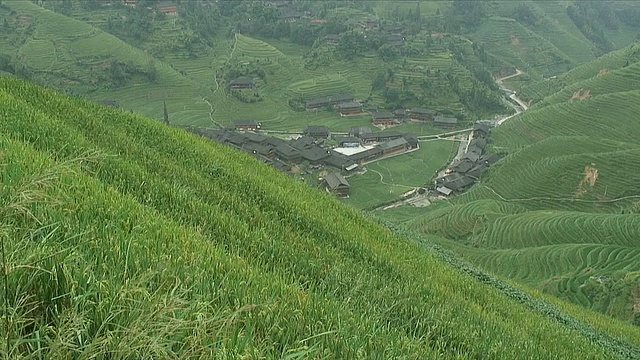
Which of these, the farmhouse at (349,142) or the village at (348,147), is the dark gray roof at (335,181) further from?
the farmhouse at (349,142)

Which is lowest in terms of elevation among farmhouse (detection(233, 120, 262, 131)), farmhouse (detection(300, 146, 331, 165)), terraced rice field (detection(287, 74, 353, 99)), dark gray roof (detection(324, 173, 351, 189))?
farmhouse (detection(233, 120, 262, 131))

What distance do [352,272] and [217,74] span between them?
54.7 metres

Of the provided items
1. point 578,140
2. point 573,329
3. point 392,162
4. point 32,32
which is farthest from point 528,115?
point 32,32

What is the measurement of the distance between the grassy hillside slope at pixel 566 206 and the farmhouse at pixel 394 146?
782 centimetres

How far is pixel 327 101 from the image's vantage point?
167 ft

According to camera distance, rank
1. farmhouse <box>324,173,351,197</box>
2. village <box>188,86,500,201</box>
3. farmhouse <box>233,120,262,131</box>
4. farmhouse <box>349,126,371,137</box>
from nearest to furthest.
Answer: farmhouse <box>324,173,351,197</box>, village <box>188,86,500,201</box>, farmhouse <box>349,126,371,137</box>, farmhouse <box>233,120,262,131</box>

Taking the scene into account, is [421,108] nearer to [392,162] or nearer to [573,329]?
[392,162]

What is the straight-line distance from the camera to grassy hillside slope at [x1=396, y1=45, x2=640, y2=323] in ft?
57.3

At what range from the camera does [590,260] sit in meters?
19.5

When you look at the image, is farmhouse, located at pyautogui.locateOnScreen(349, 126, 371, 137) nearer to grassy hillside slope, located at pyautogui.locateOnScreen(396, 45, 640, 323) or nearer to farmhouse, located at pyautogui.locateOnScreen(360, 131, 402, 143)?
farmhouse, located at pyautogui.locateOnScreen(360, 131, 402, 143)

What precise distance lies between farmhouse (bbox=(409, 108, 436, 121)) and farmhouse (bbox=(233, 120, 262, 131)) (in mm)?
15393

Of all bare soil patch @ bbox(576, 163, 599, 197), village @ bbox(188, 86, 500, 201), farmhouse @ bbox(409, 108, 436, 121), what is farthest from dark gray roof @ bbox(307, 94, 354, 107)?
bare soil patch @ bbox(576, 163, 599, 197)

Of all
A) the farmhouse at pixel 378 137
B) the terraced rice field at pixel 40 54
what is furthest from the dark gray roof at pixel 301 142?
the terraced rice field at pixel 40 54

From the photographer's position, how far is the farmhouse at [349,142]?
42031 millimetres
